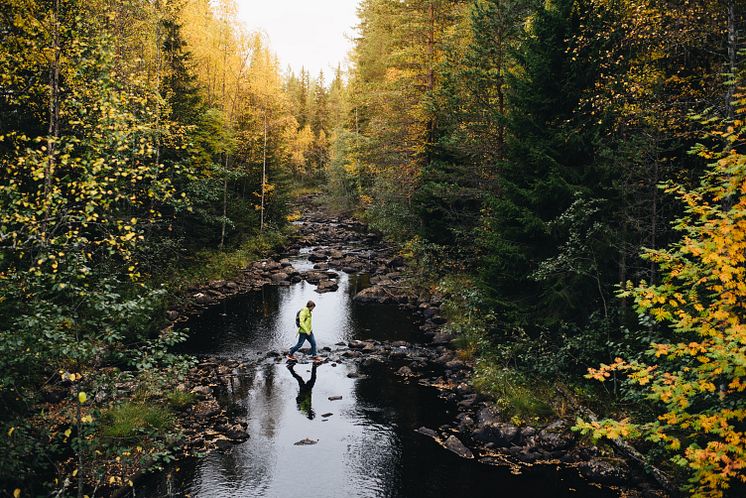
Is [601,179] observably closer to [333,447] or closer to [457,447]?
[457,447]

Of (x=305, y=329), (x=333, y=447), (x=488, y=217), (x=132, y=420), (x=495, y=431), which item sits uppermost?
(x=488, y=217)

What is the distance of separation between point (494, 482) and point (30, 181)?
1535 cm

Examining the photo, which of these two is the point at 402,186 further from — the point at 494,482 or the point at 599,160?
the point at 494,482

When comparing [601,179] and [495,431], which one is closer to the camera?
[495,431]

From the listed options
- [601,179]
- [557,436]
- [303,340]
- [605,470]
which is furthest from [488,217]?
[605,470]

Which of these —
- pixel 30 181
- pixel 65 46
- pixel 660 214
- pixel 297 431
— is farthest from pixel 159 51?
pixel 660 214

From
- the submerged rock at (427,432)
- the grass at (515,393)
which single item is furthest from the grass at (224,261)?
the grass at (515,393)

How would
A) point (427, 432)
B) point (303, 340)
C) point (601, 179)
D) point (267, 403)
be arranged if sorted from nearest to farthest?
point (427, 432) → point (601, 179) → point (267, 403) → point (303, 340)

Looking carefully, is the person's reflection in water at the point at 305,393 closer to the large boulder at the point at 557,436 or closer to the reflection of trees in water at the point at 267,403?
the reflection of trees in water at the point at 267,403

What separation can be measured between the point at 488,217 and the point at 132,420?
47.7 ft

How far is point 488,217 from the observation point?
18.9m

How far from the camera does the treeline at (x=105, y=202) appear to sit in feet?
23.6

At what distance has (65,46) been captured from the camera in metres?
9.86

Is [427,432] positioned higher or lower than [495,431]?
lower
